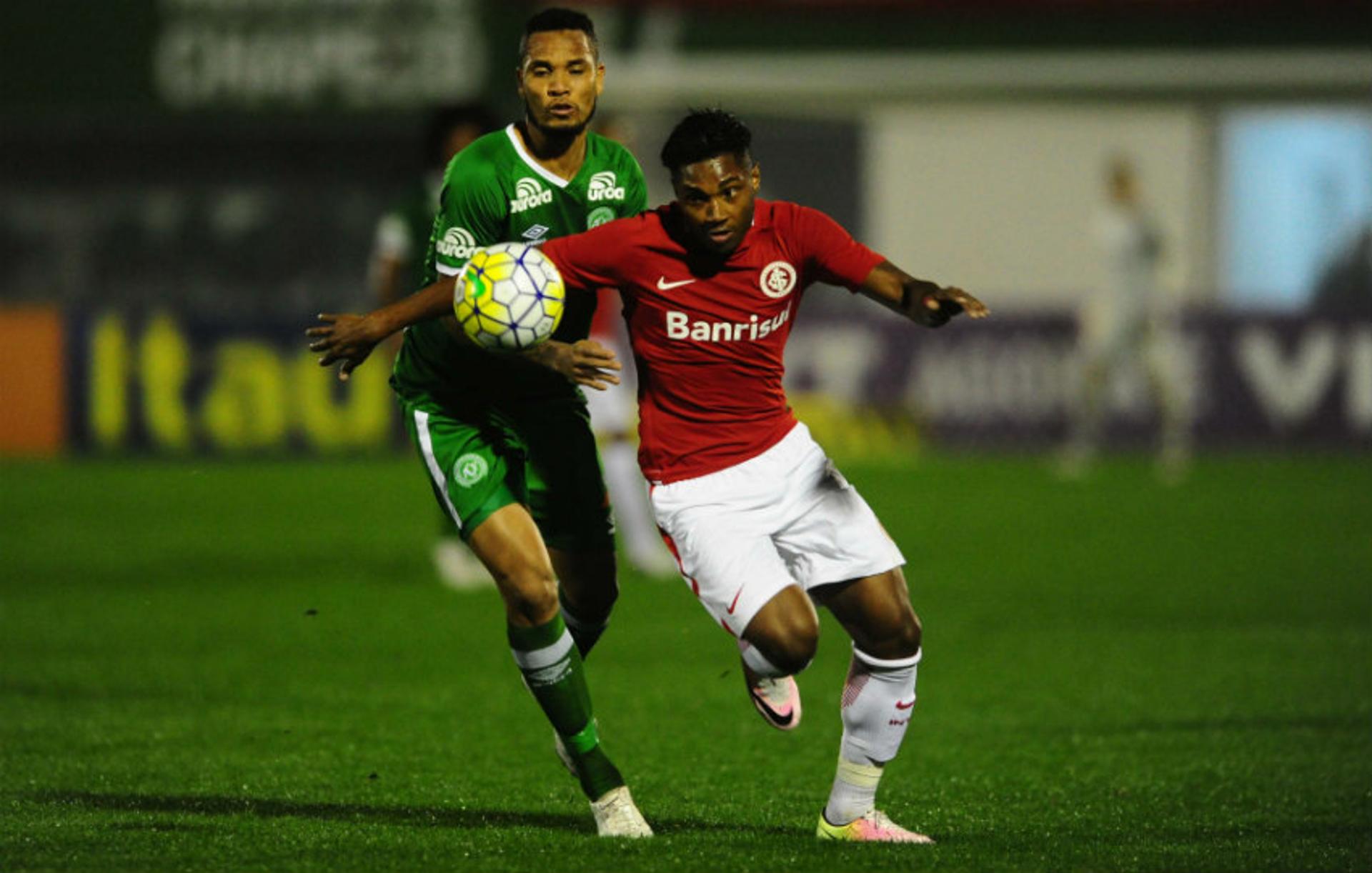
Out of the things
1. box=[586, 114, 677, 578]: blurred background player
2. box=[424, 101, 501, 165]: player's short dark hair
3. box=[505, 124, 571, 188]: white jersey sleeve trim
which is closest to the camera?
box=[505, 124, 571, 188]: white jersey sleeve trim

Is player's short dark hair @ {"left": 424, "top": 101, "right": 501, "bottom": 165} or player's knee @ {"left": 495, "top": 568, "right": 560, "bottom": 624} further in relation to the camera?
player's short dark hair @ {"left": 424, "top": 101, "right": 501, "bottom": 165}

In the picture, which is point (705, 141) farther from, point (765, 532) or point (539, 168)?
point (765, 532)

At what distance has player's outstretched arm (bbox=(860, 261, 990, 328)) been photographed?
6137 millimetres

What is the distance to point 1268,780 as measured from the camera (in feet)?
24.5

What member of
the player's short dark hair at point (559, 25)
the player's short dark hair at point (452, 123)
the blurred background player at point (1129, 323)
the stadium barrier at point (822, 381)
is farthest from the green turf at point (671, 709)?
the stadium barrier at point (822, 381)

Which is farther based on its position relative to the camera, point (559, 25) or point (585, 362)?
point (559, 25)

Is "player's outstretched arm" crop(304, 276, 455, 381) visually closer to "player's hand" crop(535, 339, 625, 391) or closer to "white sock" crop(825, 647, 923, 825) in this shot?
"player's hand" crop(535, 339, 625, 391)

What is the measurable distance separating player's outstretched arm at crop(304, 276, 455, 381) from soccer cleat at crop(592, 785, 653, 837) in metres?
1.38

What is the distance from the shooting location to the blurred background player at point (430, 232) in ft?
37.2

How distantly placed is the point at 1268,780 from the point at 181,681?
4.60 meters

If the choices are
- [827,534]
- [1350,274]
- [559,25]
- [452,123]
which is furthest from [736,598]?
[1350,274]

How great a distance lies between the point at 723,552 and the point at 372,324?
1.12m

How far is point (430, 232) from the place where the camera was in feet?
34.0

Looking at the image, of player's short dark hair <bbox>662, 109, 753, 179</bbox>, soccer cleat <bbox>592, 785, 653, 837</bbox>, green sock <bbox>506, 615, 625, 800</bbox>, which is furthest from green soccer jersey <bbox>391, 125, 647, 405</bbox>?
soccer cleat <bbox>592, 785, 653, 837</bbox>
